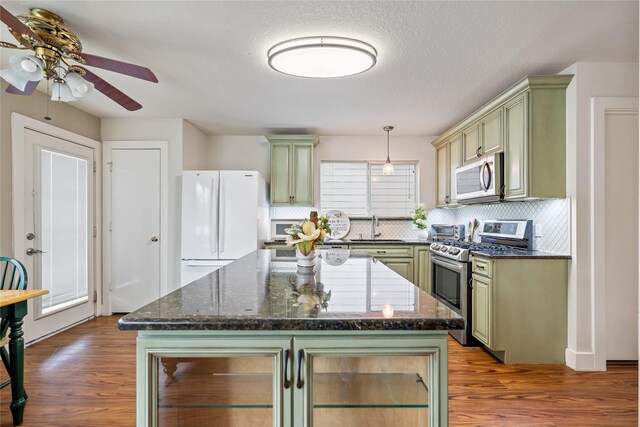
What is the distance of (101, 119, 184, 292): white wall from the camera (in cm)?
421

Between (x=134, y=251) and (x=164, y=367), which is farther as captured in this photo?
(x=134, y=251)

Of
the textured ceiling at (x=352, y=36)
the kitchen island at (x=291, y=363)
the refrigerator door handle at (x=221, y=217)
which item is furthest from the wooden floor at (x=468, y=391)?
the textured ceiling at (x=352, y=36)

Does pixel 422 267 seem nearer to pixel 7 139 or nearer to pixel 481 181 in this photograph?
pixel 481 181

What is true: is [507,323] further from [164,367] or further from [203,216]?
[203,216]

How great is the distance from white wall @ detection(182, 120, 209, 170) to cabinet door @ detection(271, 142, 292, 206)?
102cm

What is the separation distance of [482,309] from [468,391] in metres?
0.83

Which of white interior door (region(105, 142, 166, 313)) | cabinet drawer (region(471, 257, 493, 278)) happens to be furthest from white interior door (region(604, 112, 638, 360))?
white interior door (region(105, 142, 166, 313))

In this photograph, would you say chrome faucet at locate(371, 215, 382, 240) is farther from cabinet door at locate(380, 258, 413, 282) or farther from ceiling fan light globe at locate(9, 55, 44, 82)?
ceiling fan light globe at locate(9, 55, 44, 82)

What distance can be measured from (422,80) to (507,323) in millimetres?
2150

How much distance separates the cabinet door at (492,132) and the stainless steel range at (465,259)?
2.48 ft

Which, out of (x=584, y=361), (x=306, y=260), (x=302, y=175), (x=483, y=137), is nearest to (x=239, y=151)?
(x=302, y=175)

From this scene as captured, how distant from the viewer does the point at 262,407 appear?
1098 mm

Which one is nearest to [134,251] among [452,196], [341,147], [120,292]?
[120,292]

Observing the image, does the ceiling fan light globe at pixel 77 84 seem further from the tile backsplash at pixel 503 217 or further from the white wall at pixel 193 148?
the tile backsplash at pixel 503 217
